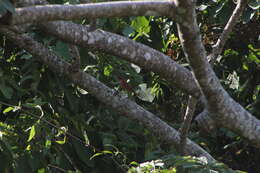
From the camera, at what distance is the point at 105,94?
2.14 meters

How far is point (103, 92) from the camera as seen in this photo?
84.0 inches

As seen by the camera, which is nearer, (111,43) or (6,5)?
(6,5)

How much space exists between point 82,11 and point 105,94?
0.92 meters

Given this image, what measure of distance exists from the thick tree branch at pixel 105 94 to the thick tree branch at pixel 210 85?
0.23 meters

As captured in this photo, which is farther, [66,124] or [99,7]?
[66,124]

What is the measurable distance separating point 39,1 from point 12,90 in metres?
0.54

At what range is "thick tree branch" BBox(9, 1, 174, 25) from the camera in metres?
1.19

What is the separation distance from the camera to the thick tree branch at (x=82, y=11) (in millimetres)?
1190

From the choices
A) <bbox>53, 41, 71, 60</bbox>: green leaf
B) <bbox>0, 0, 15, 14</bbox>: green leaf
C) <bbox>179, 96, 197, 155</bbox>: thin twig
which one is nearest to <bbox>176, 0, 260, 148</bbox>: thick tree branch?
<bbox>179, 96, 197, 155</bbox>: thin twig

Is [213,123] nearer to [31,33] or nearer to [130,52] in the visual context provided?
[130,52]

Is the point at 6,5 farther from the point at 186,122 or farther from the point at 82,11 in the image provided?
the point at 186,122

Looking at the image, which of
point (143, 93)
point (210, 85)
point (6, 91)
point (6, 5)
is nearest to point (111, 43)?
point (210, 85)

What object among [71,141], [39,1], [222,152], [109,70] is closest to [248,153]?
[222,152]

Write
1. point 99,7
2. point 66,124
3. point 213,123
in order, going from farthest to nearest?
point 66,124, point 213,123, point 99,7
